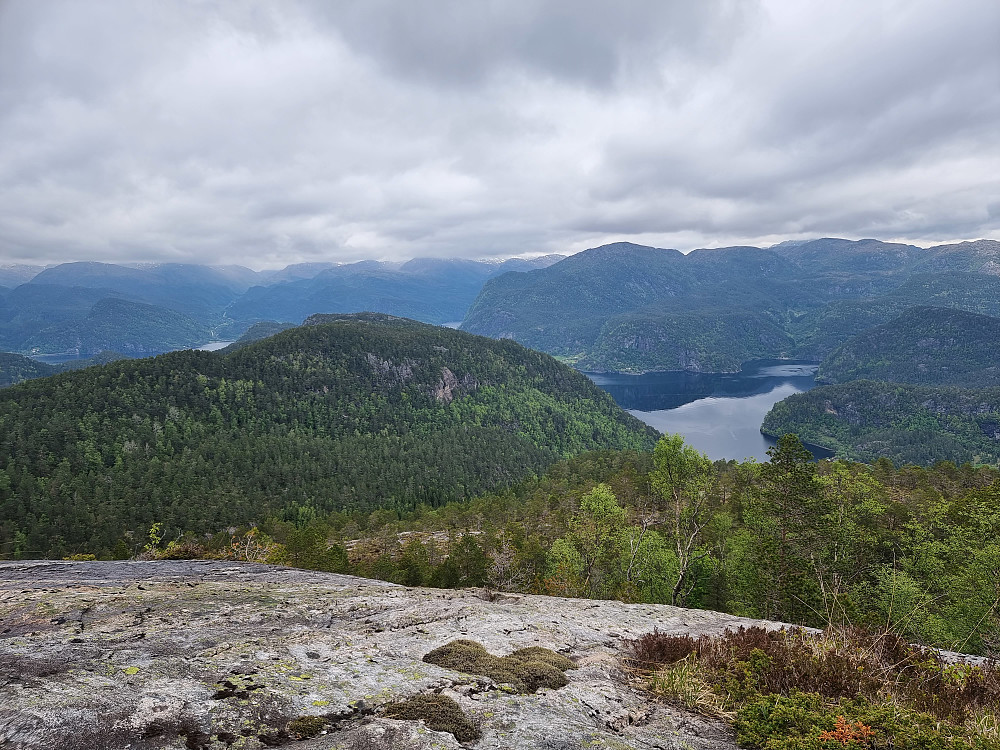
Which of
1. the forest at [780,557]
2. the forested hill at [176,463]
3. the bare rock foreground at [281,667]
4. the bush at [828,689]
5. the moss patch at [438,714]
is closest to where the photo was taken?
the bare rock foreground at [281,667]

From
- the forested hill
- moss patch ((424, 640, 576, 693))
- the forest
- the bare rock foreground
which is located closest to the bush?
the bare rock foreground

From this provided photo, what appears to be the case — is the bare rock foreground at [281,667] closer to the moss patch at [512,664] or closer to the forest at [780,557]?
the moss patch at [512,664]

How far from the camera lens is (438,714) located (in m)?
7.32

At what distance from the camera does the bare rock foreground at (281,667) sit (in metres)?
6.61

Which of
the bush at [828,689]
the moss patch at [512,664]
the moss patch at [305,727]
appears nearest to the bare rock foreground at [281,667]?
the moss patch at [305,727]

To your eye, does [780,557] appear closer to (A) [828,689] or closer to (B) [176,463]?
(A) [828,689]

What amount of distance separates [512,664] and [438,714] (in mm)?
3021

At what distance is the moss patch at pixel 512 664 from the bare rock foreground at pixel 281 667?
12.3 inches

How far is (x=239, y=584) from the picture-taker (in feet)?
51.7

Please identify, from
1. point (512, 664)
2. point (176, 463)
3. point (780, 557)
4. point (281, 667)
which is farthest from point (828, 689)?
point (176, 463)

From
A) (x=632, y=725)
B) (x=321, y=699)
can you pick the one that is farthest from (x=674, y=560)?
(x=321, y=699)

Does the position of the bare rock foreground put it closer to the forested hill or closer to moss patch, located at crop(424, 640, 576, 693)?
moss patch, located at crop(424, 640, 576, 693)

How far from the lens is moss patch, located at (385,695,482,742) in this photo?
23.1 feet

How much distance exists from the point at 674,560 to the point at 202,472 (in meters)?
142
